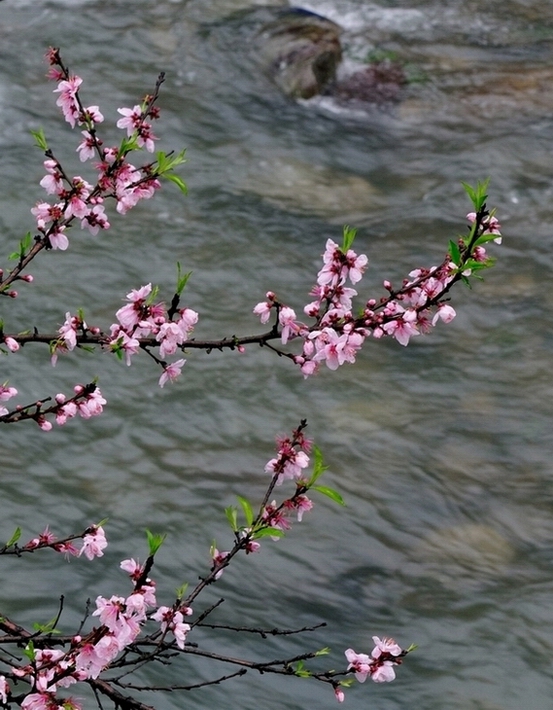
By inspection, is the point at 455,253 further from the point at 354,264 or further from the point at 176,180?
the point at 176,180

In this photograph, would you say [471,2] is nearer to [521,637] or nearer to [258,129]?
[258,129]

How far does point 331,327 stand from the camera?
2.48 meters

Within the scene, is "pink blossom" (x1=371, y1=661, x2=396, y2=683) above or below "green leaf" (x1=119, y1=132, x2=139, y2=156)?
below

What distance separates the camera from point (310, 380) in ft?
20.0

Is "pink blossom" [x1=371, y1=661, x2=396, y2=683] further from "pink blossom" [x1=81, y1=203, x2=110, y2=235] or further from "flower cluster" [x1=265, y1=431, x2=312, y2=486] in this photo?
"pink blossom" [x1=81, y1=203, x2=110, y2=235]

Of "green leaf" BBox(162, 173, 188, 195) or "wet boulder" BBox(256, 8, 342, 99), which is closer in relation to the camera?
"green leaf" BBox(162, 173, 188, 195)

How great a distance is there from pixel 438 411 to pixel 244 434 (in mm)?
1092

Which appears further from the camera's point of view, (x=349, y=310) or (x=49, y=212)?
(x=49, y=212)

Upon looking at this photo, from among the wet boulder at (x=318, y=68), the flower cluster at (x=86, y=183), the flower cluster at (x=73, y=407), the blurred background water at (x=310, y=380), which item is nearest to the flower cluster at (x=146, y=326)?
the flower cluster at (x=73, y=407)

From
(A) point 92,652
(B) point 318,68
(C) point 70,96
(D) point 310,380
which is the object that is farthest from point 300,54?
(A) point 92,652

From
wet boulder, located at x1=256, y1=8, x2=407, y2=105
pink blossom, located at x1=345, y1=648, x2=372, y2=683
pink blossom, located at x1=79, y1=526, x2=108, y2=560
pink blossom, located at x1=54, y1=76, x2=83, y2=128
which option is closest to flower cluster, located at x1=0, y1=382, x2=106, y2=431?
pink blossom, located at x1=79, y1=526, x2=108, y2=560

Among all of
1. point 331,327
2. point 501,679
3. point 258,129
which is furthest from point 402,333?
point 258,129

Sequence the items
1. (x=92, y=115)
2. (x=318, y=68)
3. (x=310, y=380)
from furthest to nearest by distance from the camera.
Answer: (x=318, y=68)
(x=310, y=380)
(x=92, y=115)

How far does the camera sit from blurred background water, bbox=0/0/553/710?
4598 mm
